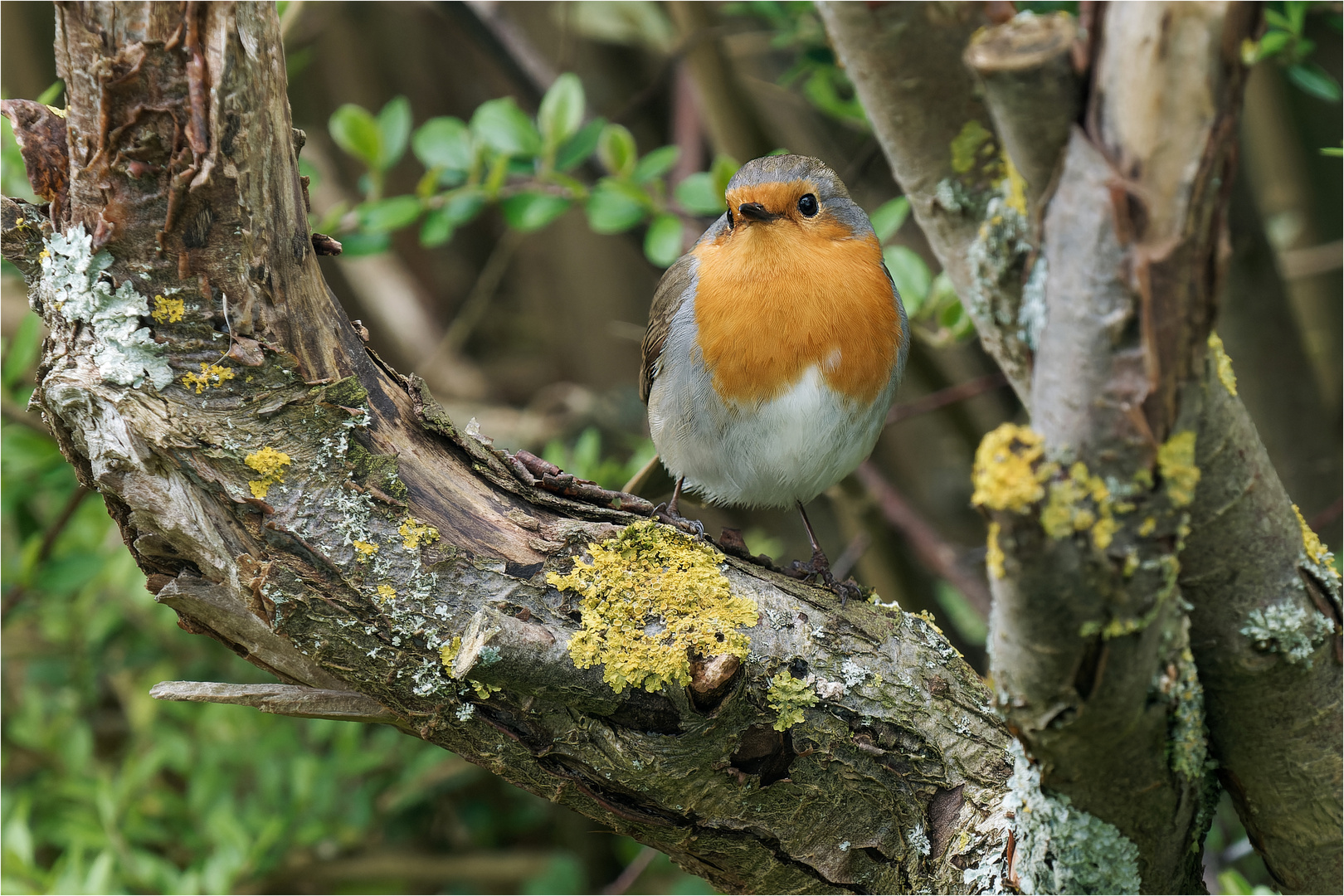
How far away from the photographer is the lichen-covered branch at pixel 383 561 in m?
1.59

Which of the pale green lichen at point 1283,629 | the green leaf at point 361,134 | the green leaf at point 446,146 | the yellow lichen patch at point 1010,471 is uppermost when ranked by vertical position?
the green leaf at point 361,134

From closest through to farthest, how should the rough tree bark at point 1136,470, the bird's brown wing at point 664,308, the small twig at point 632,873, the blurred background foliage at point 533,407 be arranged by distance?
the rough tree bark at point 1136,470 → the bird's brown wing at point 664,308 → the blurred background foliage at point 533,407 → the small twig at point 632,873

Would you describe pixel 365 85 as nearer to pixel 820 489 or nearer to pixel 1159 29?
pixel 820 489

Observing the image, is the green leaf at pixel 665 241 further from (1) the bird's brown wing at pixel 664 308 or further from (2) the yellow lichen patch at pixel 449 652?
(2) the yellow lichen patch at pixel 449 652

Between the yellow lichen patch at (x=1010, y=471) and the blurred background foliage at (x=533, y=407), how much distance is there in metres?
1.25

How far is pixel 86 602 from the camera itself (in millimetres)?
3256

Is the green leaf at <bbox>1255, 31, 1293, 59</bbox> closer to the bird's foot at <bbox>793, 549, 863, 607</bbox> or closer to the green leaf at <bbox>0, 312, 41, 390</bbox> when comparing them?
the bird's foot at <bbox>793, 549, 863, 607</bbox>

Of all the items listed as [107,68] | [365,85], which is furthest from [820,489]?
[365,85]

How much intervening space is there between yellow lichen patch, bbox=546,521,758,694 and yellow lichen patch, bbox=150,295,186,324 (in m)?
0.75

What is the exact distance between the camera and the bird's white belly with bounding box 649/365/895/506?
2.44 metres

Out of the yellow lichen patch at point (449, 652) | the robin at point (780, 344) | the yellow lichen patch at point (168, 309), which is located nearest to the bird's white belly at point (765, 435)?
the robin at point (780, 344)

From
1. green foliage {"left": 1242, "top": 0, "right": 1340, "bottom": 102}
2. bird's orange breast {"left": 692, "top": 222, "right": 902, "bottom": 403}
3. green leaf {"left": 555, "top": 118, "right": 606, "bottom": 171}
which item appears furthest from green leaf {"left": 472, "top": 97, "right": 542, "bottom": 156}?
green foliage {"left": 1242, "top": 0, "right": 1340, "bottom": 102}

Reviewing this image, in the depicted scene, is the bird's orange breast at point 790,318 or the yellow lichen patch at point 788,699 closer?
the yellow lichen patch at point 788,699

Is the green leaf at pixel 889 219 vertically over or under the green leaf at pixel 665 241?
under
